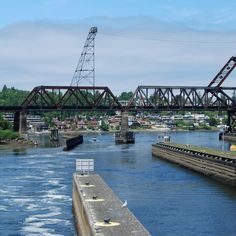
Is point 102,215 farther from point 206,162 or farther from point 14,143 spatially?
point 14,143

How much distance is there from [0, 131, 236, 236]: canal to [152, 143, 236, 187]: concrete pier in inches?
52.8

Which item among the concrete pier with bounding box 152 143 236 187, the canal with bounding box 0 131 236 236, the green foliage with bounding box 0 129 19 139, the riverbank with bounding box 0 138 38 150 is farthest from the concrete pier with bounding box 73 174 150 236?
the green foliage with bounding box 0 129 19 139

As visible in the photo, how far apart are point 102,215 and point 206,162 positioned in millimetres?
51786

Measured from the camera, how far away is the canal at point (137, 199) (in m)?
50.6

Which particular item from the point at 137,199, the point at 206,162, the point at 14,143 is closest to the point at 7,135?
the point at 14,143

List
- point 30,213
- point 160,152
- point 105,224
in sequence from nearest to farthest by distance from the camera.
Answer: point 105,224
point 30,213
point 160,152

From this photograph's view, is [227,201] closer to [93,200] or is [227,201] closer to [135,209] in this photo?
[135,209]

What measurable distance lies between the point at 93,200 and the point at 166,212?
394 inches

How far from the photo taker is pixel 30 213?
56750 mm

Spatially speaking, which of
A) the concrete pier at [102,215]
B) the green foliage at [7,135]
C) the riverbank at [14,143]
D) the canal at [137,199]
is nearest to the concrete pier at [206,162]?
the canal at [137,199]

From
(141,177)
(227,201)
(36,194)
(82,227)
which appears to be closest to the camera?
(82,227)

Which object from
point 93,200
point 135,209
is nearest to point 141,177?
point 135,209

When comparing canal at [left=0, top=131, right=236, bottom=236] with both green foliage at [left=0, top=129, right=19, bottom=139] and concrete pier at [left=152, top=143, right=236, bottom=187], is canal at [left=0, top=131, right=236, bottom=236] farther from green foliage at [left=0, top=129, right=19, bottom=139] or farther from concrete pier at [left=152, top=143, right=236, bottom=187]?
green foliage at [left=0, top=129, right=19, bottom=139]

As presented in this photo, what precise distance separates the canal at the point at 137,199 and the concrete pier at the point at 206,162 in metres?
1.34
